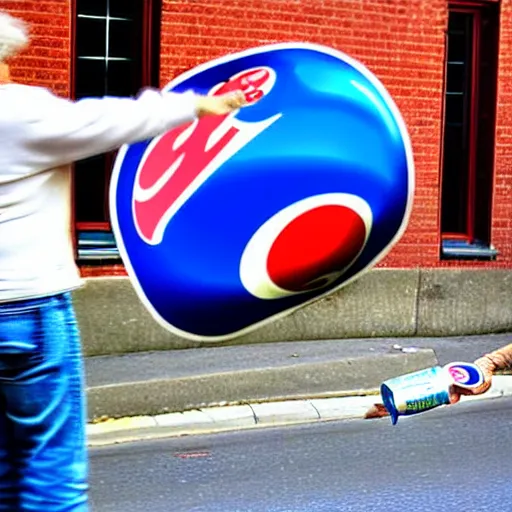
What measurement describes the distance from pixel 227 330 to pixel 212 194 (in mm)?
459

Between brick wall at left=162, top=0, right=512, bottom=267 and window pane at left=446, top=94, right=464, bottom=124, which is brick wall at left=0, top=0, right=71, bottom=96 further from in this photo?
window pane at left=446, top=94, right=464, bottom=124

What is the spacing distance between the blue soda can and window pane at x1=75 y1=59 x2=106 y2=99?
6.45 meters

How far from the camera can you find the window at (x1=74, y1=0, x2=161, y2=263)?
888 cm

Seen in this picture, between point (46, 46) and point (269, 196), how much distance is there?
6.32 meters

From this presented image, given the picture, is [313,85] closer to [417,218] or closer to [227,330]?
[227,330]

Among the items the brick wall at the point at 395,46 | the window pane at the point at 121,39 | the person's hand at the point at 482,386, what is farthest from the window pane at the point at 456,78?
the person's hand at the point at 482,386

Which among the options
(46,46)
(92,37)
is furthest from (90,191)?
(92,37)

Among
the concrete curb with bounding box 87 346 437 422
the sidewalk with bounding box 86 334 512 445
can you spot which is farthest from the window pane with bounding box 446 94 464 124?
the concrete curb with bounding box 87 346 437 422

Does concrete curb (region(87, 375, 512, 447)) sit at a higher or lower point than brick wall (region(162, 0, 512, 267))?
lower

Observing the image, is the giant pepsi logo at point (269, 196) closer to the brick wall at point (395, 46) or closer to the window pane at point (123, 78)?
the window pane at point (123, 78)

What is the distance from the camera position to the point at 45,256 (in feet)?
9.44

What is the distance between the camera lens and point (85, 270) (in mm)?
8992

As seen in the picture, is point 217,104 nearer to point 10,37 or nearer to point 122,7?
point 10,37

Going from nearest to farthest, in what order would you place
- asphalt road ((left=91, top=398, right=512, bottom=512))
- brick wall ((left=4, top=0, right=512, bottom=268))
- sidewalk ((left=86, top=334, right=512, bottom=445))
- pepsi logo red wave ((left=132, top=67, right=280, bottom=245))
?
pepsi logo red wave ((left=132, top=67, right=280, bottom=245))
asphalt road ((left=91, top=398, right=512, bottom=512))
sidewalk ((left=86, top=334, right=512, bottom=445))
brick wall ((left=4, top=0, right=512, bottom=268))
